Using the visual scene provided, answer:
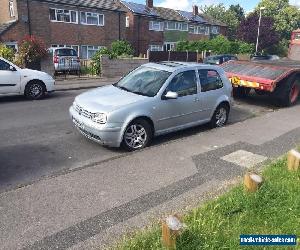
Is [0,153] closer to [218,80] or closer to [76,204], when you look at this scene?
[76,204]

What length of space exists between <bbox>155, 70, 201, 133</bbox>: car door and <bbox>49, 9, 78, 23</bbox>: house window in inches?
892

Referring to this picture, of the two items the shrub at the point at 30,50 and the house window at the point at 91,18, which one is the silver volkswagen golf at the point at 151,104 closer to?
the shrub at the point at 30,50

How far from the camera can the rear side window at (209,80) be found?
8212 mm

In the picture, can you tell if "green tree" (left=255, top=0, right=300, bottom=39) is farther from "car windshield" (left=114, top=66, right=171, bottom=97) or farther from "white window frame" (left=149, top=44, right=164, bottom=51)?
"car windshield" (left=114, top=66, right=171, bottom=97)

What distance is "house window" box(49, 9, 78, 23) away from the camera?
27289 millimetres

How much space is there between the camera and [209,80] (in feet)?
27.7

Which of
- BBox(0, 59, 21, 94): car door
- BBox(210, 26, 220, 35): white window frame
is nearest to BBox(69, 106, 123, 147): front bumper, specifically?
BBox(0, 59, 21, 94): car door

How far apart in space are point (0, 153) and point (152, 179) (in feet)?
10.5

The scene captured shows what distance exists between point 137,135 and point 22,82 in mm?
6666

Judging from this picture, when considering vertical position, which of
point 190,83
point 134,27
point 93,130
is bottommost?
point 93,130

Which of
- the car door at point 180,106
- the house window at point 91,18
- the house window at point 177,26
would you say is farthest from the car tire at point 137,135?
the house window at point 177,26

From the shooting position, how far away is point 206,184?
17.8 feet

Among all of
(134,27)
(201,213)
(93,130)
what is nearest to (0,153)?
(93,130)

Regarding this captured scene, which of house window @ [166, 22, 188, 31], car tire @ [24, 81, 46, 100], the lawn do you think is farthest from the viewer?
house window @ [166, 22, 188, 31]
